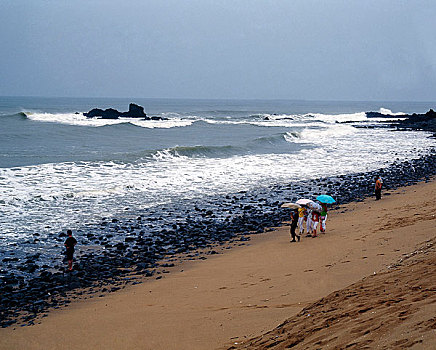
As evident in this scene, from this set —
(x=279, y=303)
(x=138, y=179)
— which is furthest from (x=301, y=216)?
(x=138, y=179)

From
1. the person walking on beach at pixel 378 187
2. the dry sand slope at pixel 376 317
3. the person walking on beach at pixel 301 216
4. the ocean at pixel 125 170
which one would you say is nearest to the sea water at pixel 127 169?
the ocean at pixel 125 170

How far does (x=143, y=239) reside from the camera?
42.5ft

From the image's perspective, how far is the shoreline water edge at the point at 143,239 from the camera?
30.3ft

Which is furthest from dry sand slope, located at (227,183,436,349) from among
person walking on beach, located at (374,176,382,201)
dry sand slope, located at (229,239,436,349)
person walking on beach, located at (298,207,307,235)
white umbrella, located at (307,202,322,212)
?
person walking on beach, located at (374,176,382,201)

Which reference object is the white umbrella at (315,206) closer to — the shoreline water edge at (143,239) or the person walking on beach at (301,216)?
the person walking on beach at (301,216)

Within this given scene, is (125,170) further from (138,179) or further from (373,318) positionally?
(373,318)

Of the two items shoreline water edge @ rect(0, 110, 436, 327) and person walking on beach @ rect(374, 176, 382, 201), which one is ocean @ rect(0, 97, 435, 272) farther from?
person walking on beach @ rect(374, 176, 382, 201)

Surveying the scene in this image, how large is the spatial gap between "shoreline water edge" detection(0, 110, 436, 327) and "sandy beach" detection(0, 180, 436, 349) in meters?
0.67

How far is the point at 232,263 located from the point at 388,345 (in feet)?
22.1

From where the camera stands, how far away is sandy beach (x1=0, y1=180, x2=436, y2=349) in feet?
16.1

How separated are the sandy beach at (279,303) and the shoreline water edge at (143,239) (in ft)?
2.21

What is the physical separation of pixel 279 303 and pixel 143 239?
21.0 feet

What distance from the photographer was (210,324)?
6926 mm

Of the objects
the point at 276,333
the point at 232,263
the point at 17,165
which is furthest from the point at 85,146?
the point at 276,333
